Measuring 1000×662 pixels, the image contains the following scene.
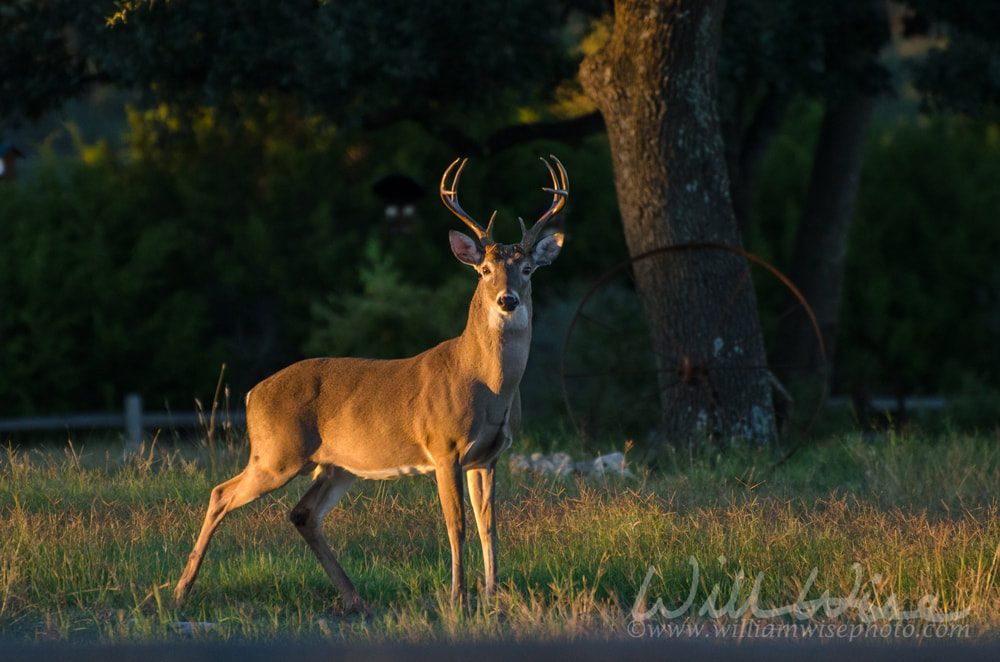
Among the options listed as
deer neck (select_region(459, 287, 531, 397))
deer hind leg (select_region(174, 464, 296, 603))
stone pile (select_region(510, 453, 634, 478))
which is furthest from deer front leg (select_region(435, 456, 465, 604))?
stone pile (select_region(510, 453, 634, 478))

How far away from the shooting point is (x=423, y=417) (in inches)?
214

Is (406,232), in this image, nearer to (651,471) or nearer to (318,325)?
(318,325)

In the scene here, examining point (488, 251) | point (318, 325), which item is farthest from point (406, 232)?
point (488, 251)

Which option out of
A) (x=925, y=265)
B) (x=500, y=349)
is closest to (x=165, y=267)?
(x=925, y=265)

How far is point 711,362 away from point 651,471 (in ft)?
4.54

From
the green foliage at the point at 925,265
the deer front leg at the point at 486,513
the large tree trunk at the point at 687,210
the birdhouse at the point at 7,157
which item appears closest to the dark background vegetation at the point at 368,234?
the green foliage at the point at 925,265

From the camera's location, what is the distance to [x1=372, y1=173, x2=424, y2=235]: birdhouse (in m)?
14.9

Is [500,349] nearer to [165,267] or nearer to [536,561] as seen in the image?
[536,561]

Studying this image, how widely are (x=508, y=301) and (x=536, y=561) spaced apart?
4.71 feet

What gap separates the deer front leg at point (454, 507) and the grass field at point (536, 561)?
12 centimetres

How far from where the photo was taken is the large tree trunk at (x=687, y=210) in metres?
9.53

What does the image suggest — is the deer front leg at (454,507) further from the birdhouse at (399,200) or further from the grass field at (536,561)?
the birdhouse at (399,200)

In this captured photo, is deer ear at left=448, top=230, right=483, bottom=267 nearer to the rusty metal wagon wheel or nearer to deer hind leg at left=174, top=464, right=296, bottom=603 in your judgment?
deer hind leg at left=174, top=464, right=296, bottom=603

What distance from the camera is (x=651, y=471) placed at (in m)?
8.56
